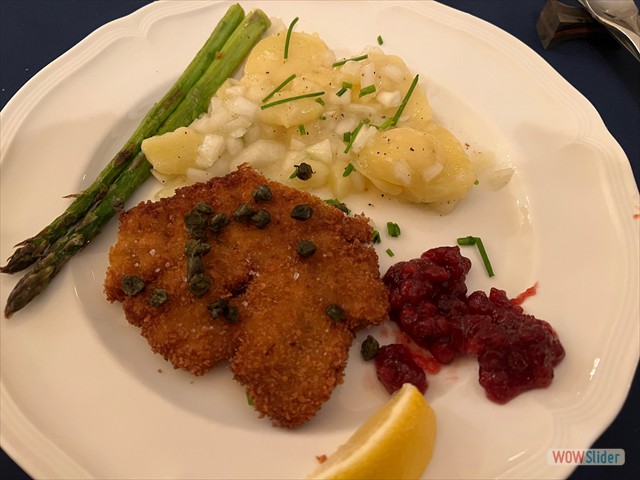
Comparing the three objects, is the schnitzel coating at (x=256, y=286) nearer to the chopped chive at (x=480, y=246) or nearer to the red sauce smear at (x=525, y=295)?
the chopped chive at (x=480, y=246)

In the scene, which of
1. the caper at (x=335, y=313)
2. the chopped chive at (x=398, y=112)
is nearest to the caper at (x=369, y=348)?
the caper at (x=335, y=313)

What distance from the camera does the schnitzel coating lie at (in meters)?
3.08

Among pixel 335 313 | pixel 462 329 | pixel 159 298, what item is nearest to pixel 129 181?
pixel 159 298

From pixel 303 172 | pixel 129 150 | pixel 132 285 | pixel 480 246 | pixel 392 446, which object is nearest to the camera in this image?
pixel 392 446

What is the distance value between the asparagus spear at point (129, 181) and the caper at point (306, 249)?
1441mm

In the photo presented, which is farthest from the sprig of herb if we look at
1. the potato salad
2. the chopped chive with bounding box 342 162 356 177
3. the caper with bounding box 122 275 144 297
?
the caper with bounding box 122 275 144 297

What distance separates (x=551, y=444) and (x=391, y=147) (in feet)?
7.25

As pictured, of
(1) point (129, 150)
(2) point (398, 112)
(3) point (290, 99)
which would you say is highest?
(2) point (398, 112)

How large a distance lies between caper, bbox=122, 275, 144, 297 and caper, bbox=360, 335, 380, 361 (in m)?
1.44

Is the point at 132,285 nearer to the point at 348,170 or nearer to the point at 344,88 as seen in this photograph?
the point at 348,170

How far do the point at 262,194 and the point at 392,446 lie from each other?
184 cm

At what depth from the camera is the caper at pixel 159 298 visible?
10.6 ft

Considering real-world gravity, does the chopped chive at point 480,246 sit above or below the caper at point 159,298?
above

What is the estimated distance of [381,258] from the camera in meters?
3.89
